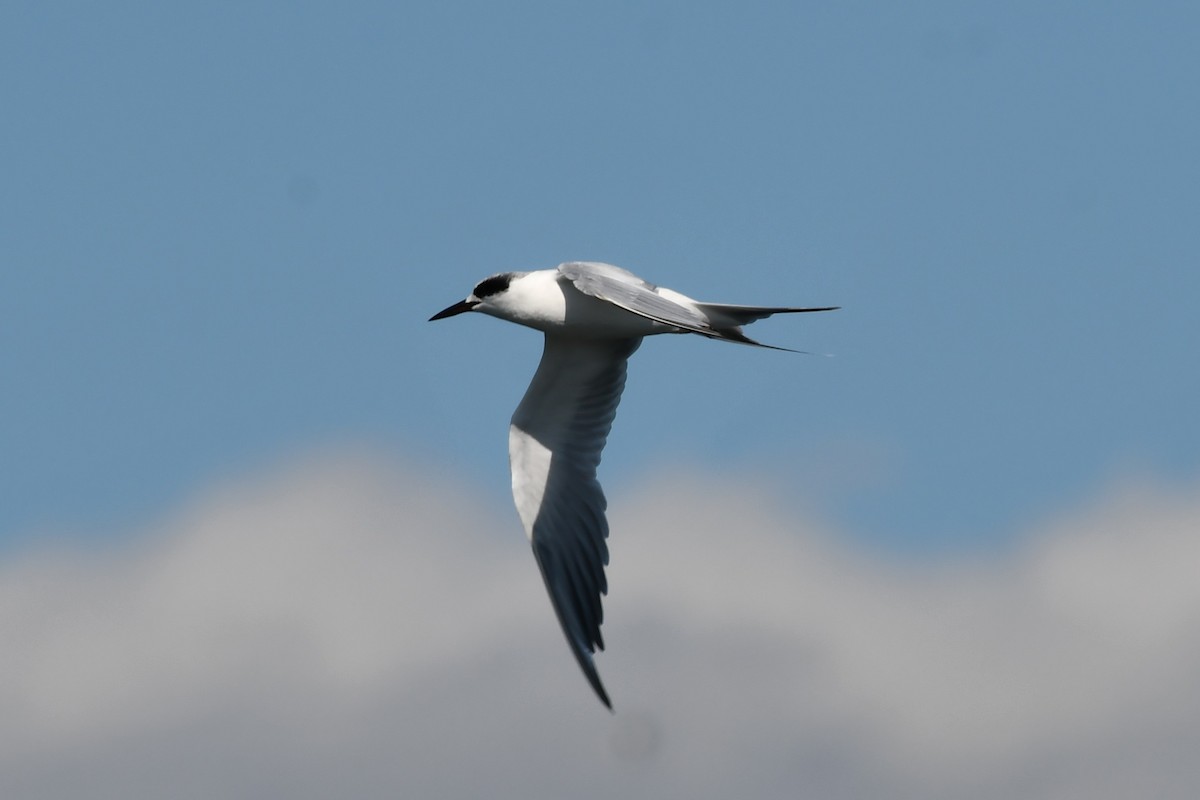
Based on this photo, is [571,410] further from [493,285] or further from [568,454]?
[493,285]

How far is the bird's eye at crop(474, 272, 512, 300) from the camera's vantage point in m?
14.1

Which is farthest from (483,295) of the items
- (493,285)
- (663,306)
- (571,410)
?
(663,306)

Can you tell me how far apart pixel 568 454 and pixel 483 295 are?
171 cm

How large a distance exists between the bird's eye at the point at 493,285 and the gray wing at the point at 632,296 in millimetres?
919

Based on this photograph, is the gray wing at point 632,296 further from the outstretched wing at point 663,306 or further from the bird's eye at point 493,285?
the bird's eye at point 493,285

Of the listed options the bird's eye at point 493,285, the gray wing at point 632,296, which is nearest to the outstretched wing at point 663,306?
the gray wing at point 632,296

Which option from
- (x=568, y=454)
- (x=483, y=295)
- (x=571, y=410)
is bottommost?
(x=568, y=454)

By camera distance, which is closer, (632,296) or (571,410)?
(632,296)

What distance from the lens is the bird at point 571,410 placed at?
13.6 metres

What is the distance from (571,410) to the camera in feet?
49.7

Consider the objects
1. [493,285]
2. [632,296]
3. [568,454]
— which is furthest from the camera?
[568,454]

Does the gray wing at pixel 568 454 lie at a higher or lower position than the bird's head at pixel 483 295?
lower

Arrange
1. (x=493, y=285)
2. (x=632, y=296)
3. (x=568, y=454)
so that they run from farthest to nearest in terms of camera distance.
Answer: (x=568, y=454) → (x=493, y=285) → (x=632, y=296)

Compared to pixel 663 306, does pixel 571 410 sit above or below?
below
